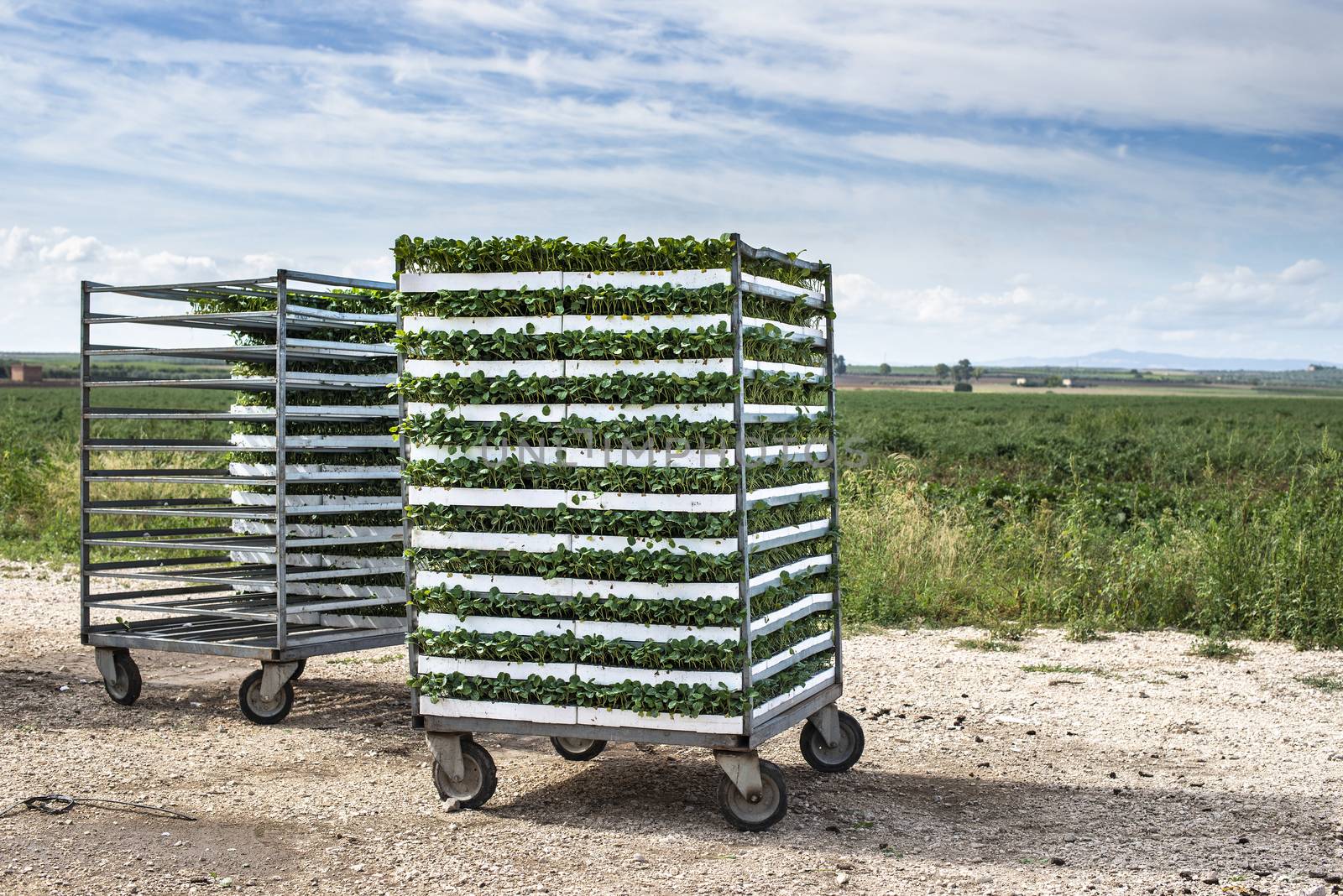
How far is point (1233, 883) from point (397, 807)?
12.6 feet

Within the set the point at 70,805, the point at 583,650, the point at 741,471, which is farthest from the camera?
the point at 70,805

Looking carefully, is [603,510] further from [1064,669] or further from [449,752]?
[1064,669]

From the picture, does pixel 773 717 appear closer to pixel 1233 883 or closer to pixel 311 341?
pixel 1233 883

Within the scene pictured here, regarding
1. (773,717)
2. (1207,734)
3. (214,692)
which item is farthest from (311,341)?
(1207,734)

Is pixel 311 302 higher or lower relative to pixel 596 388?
higher

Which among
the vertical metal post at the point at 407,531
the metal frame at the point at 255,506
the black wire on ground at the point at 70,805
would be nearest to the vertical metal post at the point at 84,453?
the metal frame at the point at 255,506

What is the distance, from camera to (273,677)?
771cm

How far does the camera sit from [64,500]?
55.7ft

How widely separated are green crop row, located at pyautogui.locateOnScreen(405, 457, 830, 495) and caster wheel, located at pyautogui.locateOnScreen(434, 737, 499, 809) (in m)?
1.32

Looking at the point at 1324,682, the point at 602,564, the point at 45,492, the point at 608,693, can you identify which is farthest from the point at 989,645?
the point at 45,492

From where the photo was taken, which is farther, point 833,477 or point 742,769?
point 833,477

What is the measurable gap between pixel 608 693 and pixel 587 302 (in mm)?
1841

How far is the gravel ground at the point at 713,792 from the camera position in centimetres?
514

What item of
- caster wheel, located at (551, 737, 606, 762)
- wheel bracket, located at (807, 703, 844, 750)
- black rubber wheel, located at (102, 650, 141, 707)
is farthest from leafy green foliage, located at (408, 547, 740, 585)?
black rubber wheel, located at (102, 650, 141, 707)
